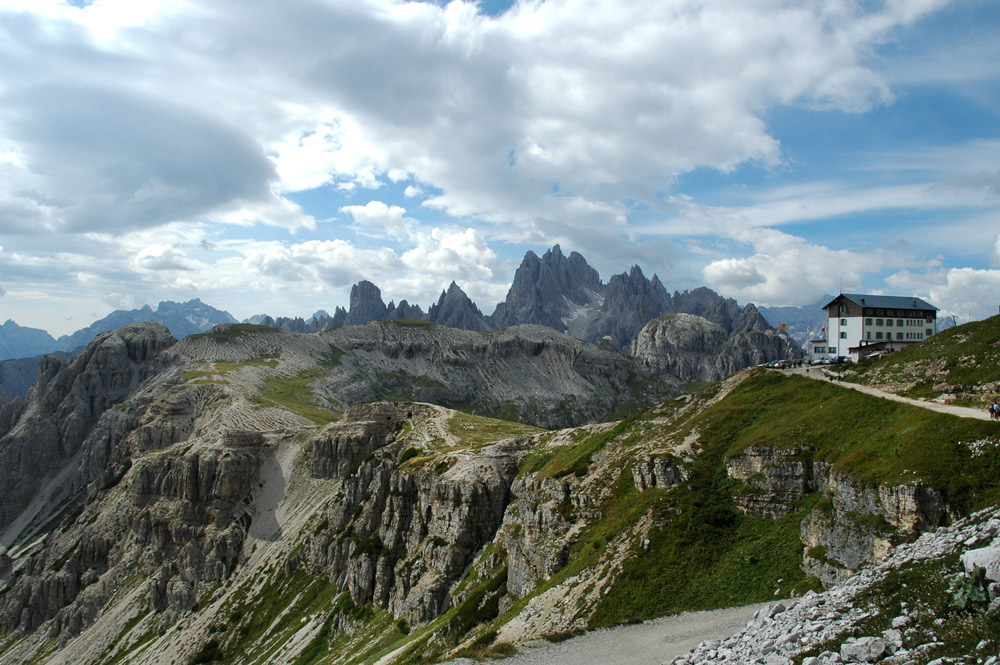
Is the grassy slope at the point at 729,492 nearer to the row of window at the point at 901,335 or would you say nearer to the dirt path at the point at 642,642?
the dirt path at the point at 642,642

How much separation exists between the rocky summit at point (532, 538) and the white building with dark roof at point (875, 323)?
2945cm

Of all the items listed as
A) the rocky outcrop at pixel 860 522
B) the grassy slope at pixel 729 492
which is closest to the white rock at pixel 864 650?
the rocky outcrop at pixel 860 522

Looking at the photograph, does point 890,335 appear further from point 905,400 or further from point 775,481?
point 775,481

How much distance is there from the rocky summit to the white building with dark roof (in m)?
29.4

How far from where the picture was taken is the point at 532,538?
63500mm

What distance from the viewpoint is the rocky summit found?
89.6 ft

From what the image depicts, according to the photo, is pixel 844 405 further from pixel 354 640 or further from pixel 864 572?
pixel 354 640

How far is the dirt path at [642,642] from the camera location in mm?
→ 34438

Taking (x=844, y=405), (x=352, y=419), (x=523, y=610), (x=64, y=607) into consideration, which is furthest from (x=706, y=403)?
(x=64, y=607)

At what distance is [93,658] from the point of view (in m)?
129

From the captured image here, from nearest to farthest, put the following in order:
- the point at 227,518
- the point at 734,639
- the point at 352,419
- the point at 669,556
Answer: the point at 734,639 < the point at 669,556 < the point at 227,518 < the point at 352,419

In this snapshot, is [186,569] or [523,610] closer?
[523,610]

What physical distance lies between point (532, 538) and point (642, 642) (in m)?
27.5

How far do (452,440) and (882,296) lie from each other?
86.7 metres
